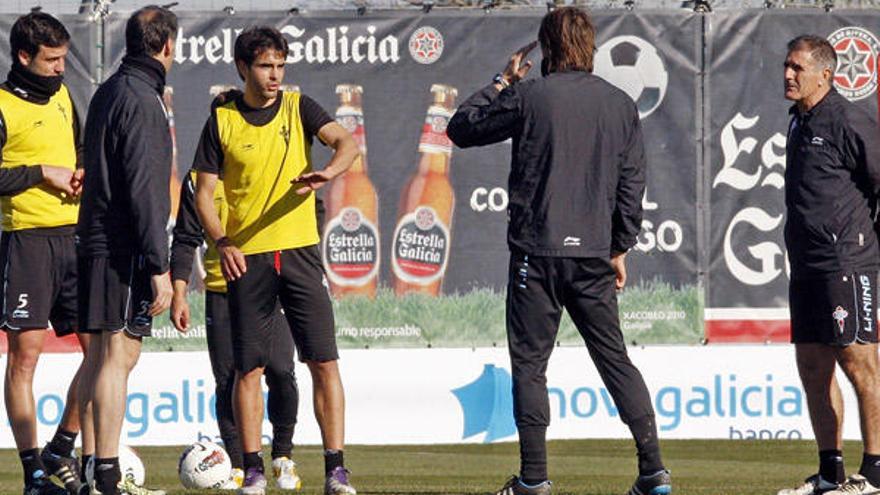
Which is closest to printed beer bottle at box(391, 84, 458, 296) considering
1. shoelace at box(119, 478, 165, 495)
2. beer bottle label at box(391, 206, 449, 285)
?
beer bottle label at box(391, 206, 449, 285)

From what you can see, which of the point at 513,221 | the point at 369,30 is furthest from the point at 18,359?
the point at 369,30

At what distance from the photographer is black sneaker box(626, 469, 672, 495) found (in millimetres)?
8578

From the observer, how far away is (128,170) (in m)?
8.70

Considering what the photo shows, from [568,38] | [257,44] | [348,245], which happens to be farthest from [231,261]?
[348,245]

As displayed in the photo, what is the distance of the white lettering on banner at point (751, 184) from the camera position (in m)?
16.3

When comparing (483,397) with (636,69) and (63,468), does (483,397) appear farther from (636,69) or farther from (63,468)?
(63,468)

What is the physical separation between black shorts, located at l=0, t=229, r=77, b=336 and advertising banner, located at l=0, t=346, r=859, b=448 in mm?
5579

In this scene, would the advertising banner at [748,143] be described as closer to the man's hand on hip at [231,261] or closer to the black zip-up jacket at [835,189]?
the black zip-up jacket at [835,189]

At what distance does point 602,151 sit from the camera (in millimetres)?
8555

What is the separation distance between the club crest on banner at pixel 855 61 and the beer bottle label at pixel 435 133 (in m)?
3.34

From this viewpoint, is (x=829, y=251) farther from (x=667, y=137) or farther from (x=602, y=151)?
(x=667, y=137)

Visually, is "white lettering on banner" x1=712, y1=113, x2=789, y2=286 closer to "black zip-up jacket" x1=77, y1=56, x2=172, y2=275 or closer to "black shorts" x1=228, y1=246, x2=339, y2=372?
"black shorts" x1=228, y1=246, x2=339, y2=372

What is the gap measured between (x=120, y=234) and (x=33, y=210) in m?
1.11

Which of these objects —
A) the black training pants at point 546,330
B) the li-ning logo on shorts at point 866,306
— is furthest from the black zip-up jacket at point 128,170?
the li-ning logo on shorts at point 866,306
